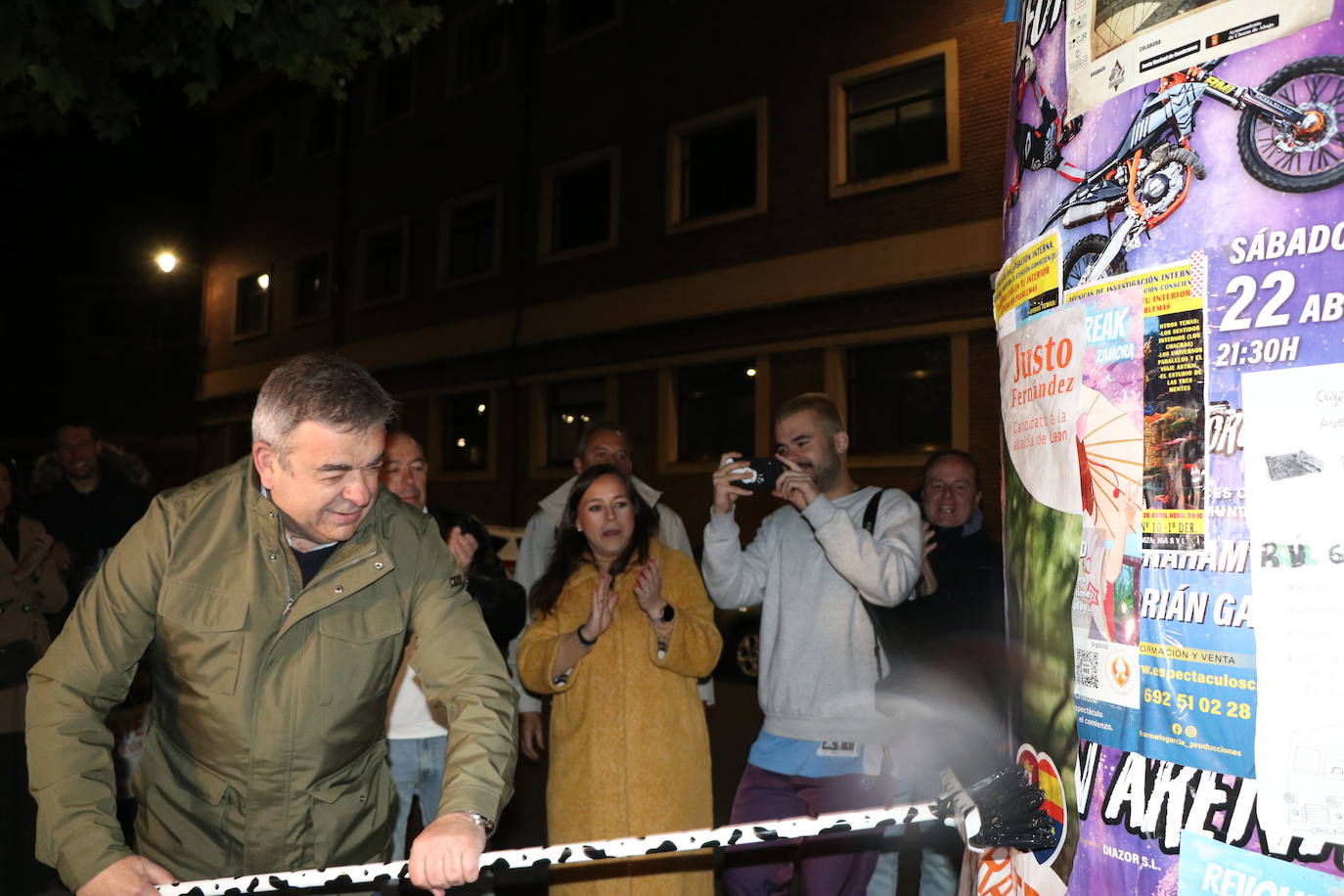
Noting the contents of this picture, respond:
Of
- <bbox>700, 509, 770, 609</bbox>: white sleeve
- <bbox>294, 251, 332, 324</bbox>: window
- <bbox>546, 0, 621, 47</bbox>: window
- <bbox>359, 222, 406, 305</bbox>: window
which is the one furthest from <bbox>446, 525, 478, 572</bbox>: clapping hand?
<bbox>294, 251, 332, 324</bbox>: window

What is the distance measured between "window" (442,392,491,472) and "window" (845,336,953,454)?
28.5 feet

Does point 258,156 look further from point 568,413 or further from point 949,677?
point 949,677

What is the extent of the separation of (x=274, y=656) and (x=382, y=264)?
23.0 metres

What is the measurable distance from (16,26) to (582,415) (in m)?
14.0

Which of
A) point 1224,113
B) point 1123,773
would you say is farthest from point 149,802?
point 1224,113

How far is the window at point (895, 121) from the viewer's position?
14750 mm

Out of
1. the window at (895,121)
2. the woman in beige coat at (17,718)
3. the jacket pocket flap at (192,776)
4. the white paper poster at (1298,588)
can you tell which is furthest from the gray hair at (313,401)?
the window at (895,121)

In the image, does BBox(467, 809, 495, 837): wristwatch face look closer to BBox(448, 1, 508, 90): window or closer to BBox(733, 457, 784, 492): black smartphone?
BBox(733, 457, 784, 492): black smartphone

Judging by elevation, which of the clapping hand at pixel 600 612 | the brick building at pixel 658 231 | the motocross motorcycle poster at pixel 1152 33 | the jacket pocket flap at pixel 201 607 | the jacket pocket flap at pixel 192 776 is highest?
the brick building at pixel 658 231

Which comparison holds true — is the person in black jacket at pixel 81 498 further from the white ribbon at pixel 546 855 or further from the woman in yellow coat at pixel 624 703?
the white ribbon at pixel 546 855

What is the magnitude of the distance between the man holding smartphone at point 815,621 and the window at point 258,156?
26.9 meters

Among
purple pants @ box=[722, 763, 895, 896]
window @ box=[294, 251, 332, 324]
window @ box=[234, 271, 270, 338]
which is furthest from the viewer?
window @ box=[234, 271, 270, 338]

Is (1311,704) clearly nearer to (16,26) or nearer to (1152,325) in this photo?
(1152,325)

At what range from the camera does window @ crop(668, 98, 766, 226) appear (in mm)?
16938
